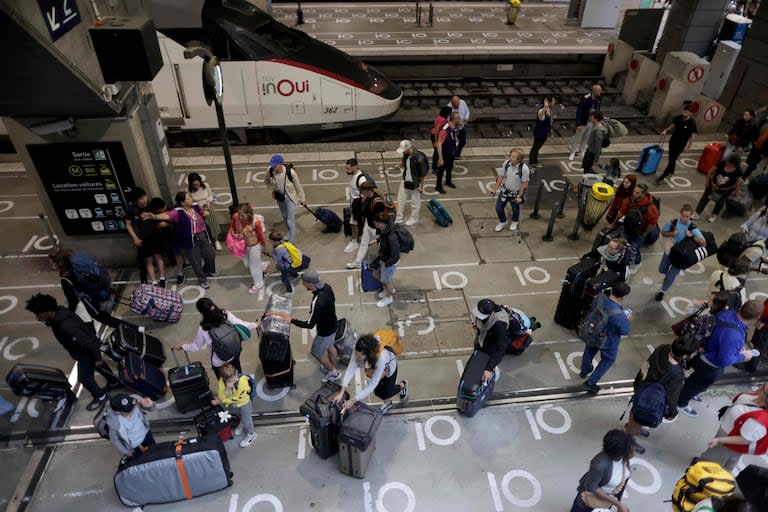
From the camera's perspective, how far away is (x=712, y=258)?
934 cm

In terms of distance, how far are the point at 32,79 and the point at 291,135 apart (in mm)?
7027

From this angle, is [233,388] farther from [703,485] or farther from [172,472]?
[703,485]

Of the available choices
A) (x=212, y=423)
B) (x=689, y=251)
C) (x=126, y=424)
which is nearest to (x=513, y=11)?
(x=689, y=251)

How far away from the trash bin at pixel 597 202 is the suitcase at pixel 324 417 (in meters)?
6.05

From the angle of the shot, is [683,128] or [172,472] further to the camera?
[683,128]

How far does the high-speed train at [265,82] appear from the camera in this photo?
1147cm

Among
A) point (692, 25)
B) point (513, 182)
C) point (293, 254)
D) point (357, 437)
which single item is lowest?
point (357, 437)

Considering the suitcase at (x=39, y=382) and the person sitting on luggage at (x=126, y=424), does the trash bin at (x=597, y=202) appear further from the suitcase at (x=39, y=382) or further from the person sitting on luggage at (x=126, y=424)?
the suitcase at (x=39, y=382)

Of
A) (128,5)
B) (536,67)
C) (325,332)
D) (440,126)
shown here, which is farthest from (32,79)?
(536,67)

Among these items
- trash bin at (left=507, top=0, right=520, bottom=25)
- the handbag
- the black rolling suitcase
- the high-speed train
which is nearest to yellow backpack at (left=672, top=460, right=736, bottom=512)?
the black rolling suitcase

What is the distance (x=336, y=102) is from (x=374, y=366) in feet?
27.9

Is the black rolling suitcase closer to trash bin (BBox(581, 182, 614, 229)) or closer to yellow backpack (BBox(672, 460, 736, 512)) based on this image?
trash bin (BBox(581, 182, 614, 229))

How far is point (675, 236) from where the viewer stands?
7.71 m

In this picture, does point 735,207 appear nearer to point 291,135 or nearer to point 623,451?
point 623,451
